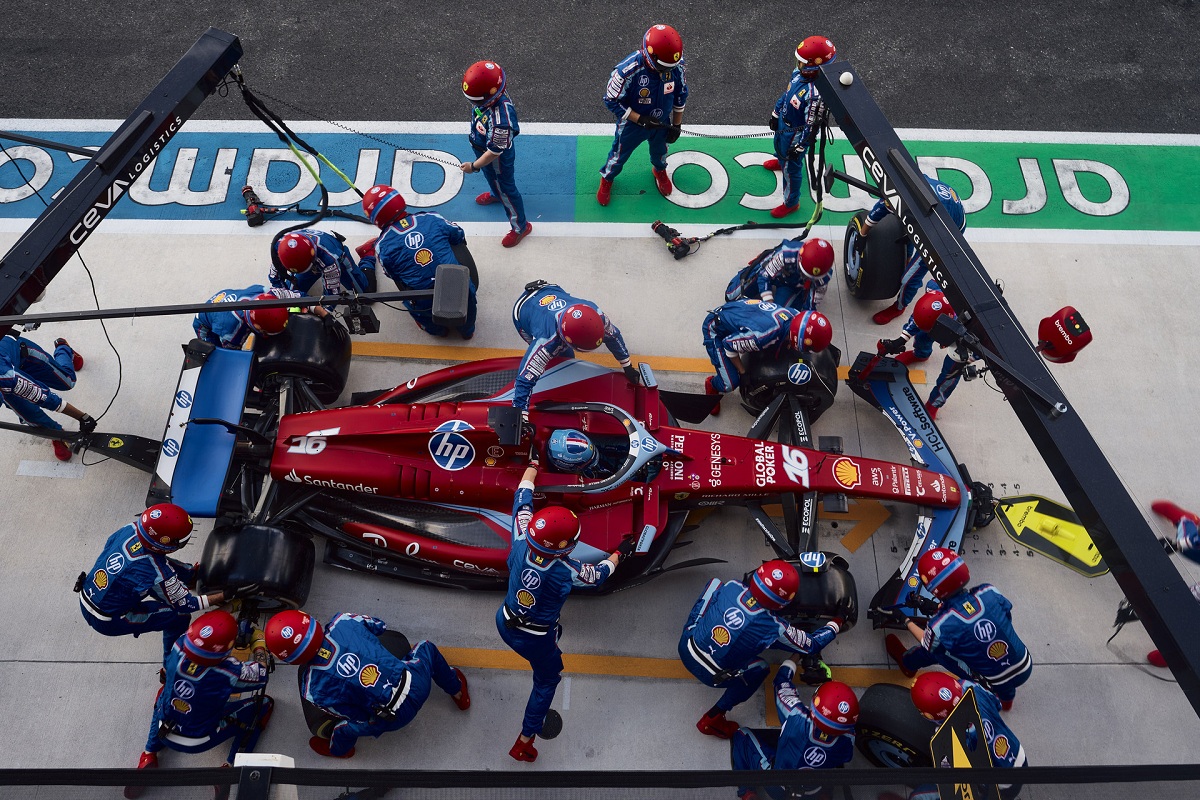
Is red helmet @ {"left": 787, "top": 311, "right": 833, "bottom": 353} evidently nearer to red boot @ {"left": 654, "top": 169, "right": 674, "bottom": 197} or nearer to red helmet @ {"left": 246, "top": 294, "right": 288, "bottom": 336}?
red boot @ {"left": 654, "top": 169, "right": 674, "bottom": 197}

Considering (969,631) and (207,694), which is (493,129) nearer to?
(207,694)

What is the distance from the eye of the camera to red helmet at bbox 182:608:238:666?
5.02m

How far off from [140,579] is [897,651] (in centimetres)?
518

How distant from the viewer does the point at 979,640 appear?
5465 millimetres

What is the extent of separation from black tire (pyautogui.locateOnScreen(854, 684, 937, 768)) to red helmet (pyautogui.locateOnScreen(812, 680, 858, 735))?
550mm

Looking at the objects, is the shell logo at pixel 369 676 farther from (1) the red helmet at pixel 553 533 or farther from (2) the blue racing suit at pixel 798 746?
(2) the blue racing suit at pixel 798 746

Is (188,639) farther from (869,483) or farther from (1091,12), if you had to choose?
(1091,12)

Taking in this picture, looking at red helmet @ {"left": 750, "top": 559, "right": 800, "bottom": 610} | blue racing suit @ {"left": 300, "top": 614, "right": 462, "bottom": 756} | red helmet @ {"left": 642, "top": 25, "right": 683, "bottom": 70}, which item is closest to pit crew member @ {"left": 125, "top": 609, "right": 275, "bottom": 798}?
blue racing suit @ {"left": 300, "top": 614, "right": 462, "bottom": 756}

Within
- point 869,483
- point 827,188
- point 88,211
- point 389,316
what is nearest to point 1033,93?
point 827,188

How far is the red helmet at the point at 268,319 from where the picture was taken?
6.35m

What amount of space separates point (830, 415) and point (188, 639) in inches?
204

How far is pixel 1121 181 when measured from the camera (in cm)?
907

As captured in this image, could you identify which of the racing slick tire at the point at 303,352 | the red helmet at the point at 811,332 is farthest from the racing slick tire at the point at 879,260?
the racing slick tire at the point at 303,352

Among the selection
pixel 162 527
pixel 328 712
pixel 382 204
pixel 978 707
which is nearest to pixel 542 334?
pixel 382 204
